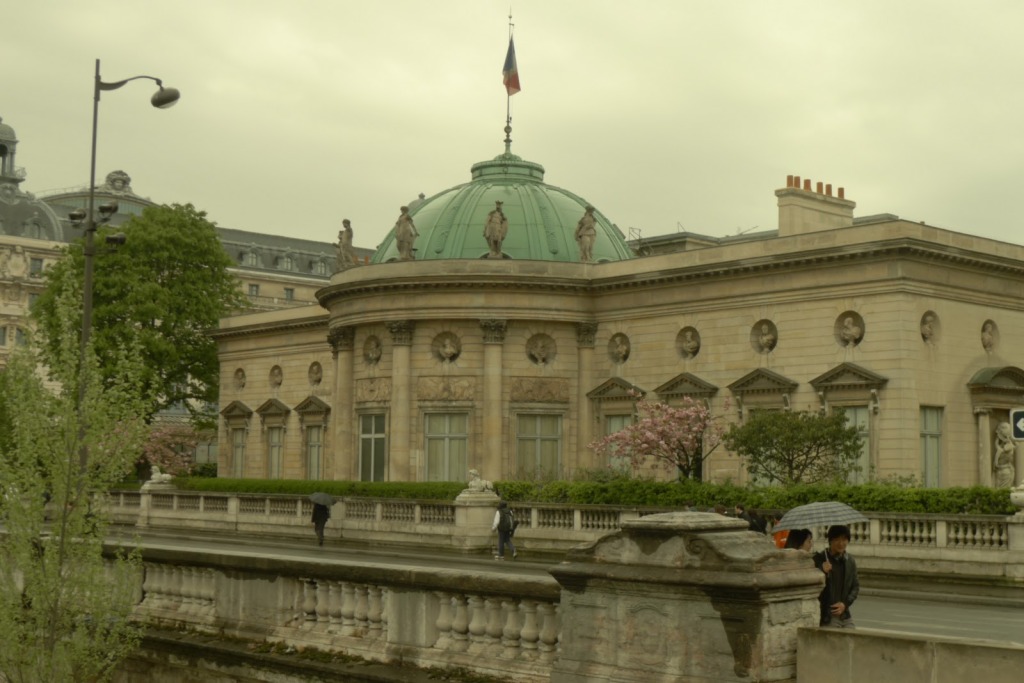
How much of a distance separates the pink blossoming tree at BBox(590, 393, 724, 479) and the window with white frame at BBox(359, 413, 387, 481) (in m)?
10.2

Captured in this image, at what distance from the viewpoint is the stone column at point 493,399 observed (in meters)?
53.4

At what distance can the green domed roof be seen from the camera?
58.5 metres

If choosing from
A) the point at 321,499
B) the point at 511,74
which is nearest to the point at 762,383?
the point at 321,499

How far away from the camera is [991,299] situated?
47562 mm

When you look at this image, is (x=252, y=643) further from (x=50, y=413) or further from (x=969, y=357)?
(x=969, y=357)

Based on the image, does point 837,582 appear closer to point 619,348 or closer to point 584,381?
point 619,348

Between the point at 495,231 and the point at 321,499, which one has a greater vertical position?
the point at 495,231

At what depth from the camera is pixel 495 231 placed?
181 ft

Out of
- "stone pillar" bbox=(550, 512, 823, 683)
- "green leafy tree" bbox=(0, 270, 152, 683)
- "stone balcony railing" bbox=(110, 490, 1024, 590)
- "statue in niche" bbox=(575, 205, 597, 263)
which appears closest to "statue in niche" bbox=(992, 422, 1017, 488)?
"stone balcony railing" bbox=(110, 490, 1024, 590)

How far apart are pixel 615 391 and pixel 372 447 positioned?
9980mm

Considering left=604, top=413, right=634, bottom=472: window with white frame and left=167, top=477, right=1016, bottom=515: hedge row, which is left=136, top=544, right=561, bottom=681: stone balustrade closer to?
left=167, top=477, right=1016, bottom=515: hedge row

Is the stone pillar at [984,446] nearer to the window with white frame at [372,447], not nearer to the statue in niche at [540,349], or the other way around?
the statue in niche at [540,349]

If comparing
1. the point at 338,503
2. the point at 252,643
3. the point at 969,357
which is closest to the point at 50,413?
the point at 252,643

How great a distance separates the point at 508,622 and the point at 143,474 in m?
69.5
